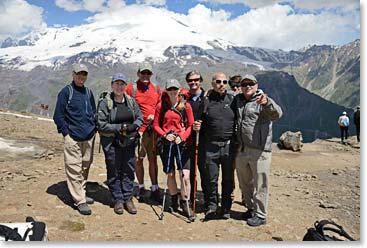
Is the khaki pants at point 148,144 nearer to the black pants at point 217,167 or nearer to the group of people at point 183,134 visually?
the group of people at point 183,134

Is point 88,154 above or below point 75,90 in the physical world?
below

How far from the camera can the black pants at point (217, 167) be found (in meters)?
7.82

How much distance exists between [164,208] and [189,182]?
1.04m

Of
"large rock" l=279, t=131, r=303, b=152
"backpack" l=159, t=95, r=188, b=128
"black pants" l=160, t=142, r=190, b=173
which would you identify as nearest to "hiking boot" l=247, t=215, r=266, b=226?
"black pants" l=160, t=142, r=190, b=173

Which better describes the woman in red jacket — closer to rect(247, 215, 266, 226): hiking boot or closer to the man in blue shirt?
rect(247, 215, 266, 226): hiking boot

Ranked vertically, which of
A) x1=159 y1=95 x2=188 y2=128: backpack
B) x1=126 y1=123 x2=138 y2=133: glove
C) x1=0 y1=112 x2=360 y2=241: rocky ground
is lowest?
x1=0 y1=112 x2=360 y2=241: rocky ground

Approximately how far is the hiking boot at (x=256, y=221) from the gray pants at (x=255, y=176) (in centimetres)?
8

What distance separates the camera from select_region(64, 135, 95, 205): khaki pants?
7918mm

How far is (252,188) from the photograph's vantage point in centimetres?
816

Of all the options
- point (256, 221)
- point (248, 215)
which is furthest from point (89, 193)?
point (256, 221)

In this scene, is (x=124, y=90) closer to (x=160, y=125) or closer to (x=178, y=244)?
(x=160, y=125)

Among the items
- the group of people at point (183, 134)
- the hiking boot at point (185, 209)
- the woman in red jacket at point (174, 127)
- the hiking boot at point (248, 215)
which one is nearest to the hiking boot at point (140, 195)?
the group of people at point (183, 134)

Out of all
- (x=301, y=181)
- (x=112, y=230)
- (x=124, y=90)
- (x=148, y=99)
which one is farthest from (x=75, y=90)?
(x=301, y=181)

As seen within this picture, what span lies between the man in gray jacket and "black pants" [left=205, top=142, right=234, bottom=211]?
25cm
